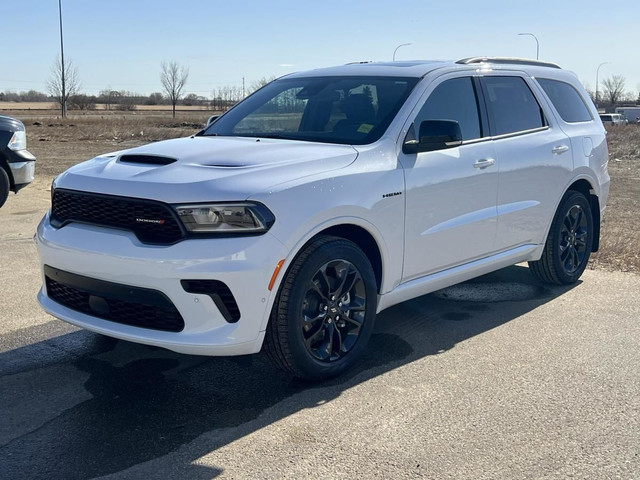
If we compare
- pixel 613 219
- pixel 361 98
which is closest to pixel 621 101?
pixel 613 219

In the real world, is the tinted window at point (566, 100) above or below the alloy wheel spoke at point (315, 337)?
above

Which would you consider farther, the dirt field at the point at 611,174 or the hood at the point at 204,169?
the dirt field at the point at 611,174

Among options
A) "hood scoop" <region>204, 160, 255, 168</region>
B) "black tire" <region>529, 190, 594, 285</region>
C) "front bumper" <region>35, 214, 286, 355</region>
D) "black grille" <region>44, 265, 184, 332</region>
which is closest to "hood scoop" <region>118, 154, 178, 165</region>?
"hood scoop" <region>204, 160, 255, 168</region>

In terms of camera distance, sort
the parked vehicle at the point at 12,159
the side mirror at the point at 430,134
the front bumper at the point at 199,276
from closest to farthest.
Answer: the front bumper at the point at 199,276
the side mirror at the point at 430,134
the parked vehicle at the point at 12,159

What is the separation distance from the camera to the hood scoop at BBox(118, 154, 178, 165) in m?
4.23

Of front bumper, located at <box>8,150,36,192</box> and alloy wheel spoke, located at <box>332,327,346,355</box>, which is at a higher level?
front bumper, located at <box>8,150,36,192</box>

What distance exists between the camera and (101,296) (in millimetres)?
3967

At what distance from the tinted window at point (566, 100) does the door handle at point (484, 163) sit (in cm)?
136

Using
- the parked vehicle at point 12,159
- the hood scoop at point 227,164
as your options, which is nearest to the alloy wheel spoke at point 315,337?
the hood scoop at point 227,164

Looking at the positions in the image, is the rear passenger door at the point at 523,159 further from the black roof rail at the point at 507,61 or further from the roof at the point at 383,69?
the roof at the point at 383,69

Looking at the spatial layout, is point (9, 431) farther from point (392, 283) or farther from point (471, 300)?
point (471, 300)

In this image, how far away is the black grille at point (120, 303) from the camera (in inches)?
150

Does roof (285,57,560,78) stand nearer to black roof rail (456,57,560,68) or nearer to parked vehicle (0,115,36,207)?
black roof rail (456,57,560,68)

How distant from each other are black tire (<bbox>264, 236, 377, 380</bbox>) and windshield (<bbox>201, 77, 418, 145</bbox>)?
34.2 inches
